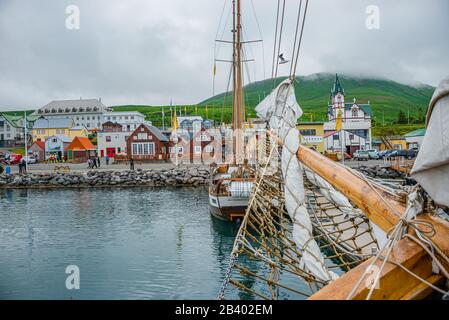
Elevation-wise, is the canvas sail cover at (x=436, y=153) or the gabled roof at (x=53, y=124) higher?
the gabled roof at (x=53, y=124)

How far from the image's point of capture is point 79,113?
152 metres

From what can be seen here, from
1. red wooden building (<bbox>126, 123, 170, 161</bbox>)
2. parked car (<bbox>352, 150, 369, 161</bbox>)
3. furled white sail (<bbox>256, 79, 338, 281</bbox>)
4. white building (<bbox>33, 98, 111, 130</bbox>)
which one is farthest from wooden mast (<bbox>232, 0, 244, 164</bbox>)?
white building (<bbox>33, 98, 111, 130</bbox>)

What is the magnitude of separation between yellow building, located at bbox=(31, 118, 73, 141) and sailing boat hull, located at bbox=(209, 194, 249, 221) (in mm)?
83632

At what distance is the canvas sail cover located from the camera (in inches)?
106

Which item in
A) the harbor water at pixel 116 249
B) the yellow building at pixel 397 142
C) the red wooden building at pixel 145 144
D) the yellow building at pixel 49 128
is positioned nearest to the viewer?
the harbor water at pixel 116 249

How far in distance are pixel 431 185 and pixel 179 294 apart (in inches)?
399

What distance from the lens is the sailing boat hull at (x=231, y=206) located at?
21.1m

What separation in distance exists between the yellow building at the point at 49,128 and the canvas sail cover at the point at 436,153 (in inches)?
3975

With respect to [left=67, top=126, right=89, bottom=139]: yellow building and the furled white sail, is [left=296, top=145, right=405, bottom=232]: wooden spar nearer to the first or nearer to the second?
the furled white sail

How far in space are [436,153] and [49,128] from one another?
104m

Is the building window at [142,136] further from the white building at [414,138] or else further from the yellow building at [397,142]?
the white building at [414,138]

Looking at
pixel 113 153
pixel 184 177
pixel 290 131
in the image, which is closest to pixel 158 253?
pixel 290 131

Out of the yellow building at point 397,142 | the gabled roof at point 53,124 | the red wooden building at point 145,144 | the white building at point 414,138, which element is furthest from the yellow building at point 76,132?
the white building at point 414,138
